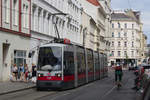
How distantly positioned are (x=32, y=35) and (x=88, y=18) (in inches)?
1536

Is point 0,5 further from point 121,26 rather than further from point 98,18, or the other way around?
point 121,26

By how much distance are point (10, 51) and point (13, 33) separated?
1734 mm

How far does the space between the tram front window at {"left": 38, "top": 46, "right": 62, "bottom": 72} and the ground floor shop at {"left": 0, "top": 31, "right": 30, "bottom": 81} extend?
8.14 meters

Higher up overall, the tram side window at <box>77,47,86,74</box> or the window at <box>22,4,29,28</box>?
the window at <box>22,4,29,28</box>

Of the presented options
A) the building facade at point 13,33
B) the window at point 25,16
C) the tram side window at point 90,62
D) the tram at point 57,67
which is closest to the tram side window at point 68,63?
the tram at point 57,67

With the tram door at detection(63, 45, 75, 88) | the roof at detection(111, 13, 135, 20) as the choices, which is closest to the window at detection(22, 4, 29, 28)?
the tram door at detection(63, 45, 75, 88)

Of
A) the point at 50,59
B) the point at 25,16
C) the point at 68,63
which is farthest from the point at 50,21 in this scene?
the point at 50,59

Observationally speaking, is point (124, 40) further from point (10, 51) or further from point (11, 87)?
point (11, 87)

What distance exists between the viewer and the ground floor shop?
99.0ft

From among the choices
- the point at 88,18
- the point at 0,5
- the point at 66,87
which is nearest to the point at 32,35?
the point at 0,5

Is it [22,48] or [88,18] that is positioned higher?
[88,18]

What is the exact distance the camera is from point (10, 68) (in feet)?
104

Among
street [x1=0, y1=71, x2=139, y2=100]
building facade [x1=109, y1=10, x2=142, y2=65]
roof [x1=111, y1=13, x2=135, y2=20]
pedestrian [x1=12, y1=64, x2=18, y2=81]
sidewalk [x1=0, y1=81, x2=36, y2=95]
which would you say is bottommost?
street [x1=0, y1=71, x2=139, y2=100]

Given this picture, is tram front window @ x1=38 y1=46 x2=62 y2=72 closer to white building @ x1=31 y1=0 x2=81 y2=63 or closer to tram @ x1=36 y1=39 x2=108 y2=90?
tram @ x1=36 y1=39 x2=108 y2=90
